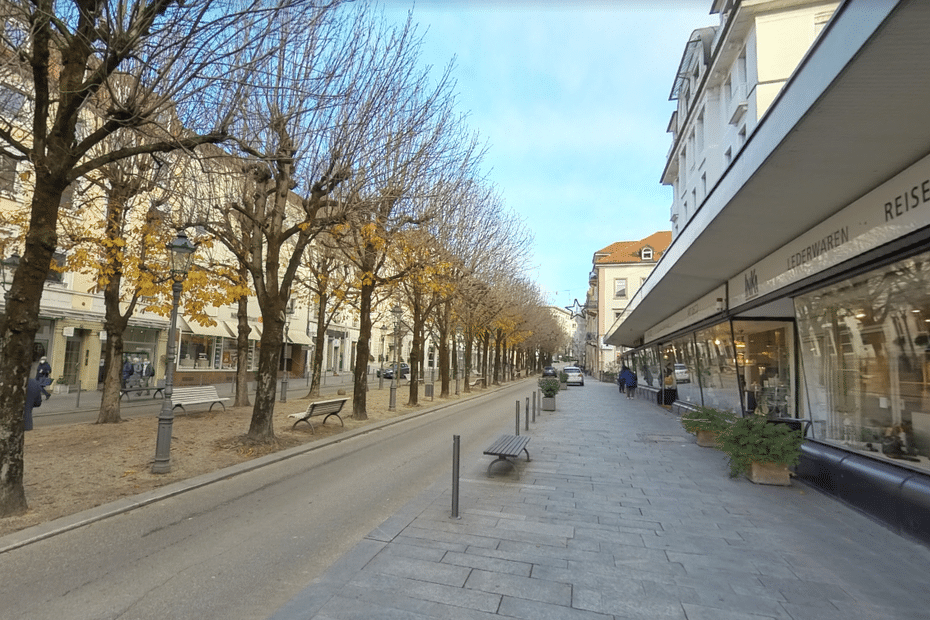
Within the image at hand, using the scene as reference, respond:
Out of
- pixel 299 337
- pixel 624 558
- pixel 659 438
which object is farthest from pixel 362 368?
pixel 299 337

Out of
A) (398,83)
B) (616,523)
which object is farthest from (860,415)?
(398,83)

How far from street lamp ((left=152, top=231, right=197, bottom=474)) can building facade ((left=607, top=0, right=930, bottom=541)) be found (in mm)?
9108

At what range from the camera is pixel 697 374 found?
Result: 17.2 m

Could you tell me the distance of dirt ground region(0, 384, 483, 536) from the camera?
6598 mm

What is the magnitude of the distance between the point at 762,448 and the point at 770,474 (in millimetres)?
437

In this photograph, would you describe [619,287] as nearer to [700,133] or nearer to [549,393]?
[700,133]

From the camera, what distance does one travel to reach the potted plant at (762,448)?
24.9 ft

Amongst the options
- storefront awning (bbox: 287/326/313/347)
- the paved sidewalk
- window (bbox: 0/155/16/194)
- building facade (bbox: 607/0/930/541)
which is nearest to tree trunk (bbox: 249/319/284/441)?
the paved sidewalk

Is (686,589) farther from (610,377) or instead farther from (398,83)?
(610,377)

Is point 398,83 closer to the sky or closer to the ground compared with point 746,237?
closer to the sky

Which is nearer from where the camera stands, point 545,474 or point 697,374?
point 545,474

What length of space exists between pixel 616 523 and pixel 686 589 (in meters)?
1.76

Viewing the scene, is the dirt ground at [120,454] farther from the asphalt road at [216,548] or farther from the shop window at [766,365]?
the shop window at [766,365]

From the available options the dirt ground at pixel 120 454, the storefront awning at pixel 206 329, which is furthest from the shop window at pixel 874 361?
the storefront awning at pixel 206 329
